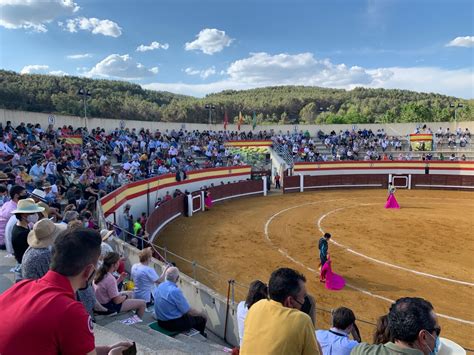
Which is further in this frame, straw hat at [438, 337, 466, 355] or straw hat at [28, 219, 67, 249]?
straw hat at [28, 219, 67, 249]

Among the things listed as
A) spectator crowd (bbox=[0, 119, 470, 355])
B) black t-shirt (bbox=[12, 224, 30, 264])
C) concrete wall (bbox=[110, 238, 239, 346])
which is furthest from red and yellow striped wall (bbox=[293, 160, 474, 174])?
black t-shirt (bbox=[12, 224, 30, 264])

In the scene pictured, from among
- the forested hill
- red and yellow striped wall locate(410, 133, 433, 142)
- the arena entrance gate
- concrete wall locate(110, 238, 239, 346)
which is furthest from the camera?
the forested hill

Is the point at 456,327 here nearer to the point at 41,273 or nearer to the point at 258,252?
the point at 258,252

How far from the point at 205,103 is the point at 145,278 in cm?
9056

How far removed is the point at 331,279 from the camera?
10.9m

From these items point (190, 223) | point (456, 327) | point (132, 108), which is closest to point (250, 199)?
point (190, 223)

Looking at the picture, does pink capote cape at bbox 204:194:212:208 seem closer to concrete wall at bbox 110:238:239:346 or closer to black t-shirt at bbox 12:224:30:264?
concrete wall at bbox 110:238:239:346

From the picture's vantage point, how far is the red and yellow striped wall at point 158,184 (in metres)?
14.2

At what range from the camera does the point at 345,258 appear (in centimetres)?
1338

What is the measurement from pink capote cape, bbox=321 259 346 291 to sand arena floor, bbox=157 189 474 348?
0.20 metres

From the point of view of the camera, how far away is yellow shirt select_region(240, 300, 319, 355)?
2.27 metres

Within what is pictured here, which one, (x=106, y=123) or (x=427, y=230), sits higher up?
(x=106, y=123)

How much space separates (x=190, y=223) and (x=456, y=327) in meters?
12.4

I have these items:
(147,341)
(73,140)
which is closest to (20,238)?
(147,341)
